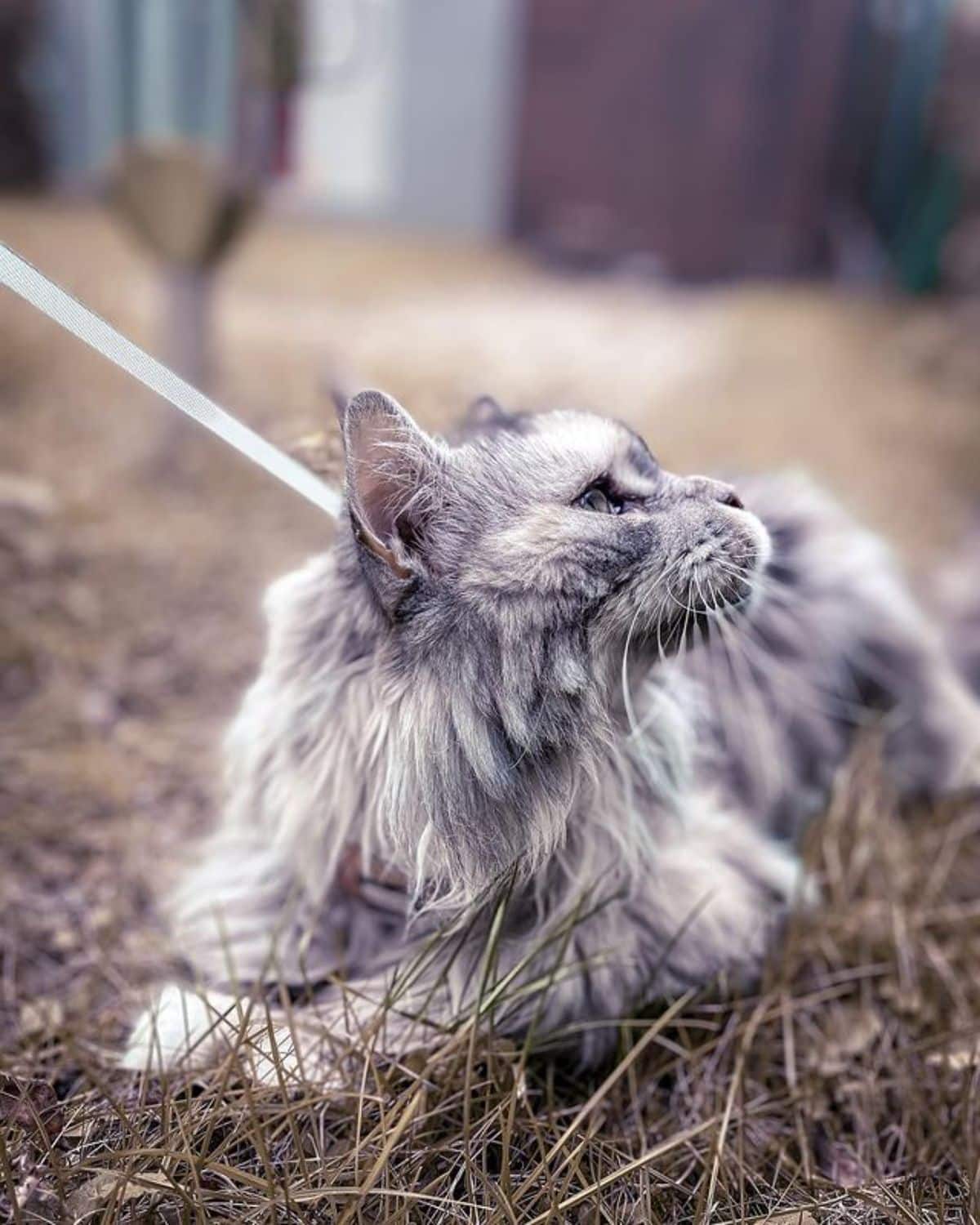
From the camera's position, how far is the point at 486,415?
5.29 ft

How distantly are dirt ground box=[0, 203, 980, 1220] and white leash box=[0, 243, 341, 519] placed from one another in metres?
0.37

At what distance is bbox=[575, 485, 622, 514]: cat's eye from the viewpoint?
53.9 inches

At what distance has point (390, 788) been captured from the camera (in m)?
1.38

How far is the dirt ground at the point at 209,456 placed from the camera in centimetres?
196

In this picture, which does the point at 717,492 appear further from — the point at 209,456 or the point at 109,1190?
the point at 209,456

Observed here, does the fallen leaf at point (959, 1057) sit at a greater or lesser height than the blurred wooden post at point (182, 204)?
lesser

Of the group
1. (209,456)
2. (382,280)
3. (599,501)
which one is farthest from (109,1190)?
(382,280)

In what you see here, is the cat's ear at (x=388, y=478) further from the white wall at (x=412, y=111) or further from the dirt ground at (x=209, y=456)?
the white wall at (x=412, y=111)

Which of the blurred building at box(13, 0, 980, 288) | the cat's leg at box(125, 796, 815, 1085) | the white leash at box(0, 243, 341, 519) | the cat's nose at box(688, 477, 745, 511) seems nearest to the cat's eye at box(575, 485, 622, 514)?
the cat's nose at box(688, 477, 745, 511)

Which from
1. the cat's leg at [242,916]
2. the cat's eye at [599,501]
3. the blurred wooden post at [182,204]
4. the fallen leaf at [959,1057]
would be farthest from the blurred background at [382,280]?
the fallen leaf at [959,1057]

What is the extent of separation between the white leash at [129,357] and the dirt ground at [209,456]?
37 centimetres

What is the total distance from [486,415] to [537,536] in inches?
14.0

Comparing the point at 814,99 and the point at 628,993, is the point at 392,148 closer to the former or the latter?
the point at 814,99

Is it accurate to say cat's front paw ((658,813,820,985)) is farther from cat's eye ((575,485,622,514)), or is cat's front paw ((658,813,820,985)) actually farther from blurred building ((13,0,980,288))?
blurred building ((13,0,980,288))
